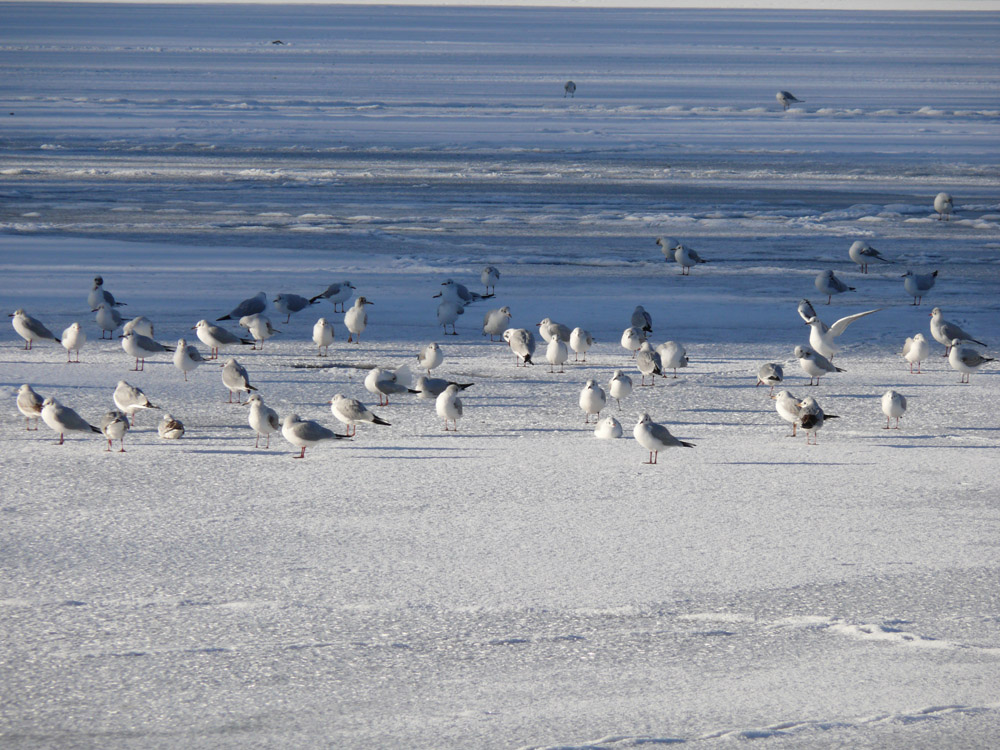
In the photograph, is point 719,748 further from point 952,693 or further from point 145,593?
point 145,593

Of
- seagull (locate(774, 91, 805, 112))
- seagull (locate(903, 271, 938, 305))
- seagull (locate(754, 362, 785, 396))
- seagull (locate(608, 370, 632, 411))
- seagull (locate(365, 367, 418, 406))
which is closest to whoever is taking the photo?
seagull (locate(608, 370, 632, 411))

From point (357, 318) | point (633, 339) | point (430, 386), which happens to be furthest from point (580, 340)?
point (357, 318)

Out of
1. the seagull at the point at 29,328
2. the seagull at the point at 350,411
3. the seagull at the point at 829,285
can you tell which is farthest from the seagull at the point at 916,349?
the seagull at the point at 29,328

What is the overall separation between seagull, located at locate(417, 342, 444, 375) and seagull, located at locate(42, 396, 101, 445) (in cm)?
256

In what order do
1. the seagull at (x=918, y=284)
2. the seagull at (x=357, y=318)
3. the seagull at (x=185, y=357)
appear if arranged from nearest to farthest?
1. the seagull at (x=185, y=357)
2. the seagull at (x=357, y=318)
3. the seagull at (x=918, y=284)

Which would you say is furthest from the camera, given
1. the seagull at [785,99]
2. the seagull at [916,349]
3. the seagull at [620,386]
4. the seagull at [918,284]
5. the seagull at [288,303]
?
the seagull at [785,99]

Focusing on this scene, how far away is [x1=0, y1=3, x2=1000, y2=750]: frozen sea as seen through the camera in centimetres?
421

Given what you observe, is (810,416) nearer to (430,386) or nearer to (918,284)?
(430,386)

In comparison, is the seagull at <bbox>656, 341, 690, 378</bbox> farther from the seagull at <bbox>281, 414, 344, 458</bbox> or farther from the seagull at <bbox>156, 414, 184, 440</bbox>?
the seagull at <bbox>156, 414, 184, 440</bbox>

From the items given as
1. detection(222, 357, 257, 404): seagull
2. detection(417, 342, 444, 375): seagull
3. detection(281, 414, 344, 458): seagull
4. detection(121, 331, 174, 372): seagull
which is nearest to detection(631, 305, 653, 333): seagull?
detection(417, 342, 444, 375): seagull

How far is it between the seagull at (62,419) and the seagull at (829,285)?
25.9 ft

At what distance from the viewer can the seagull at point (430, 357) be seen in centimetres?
885

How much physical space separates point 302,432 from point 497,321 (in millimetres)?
3866

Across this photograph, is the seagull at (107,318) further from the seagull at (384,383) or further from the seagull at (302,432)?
the seagull at (302,432)
